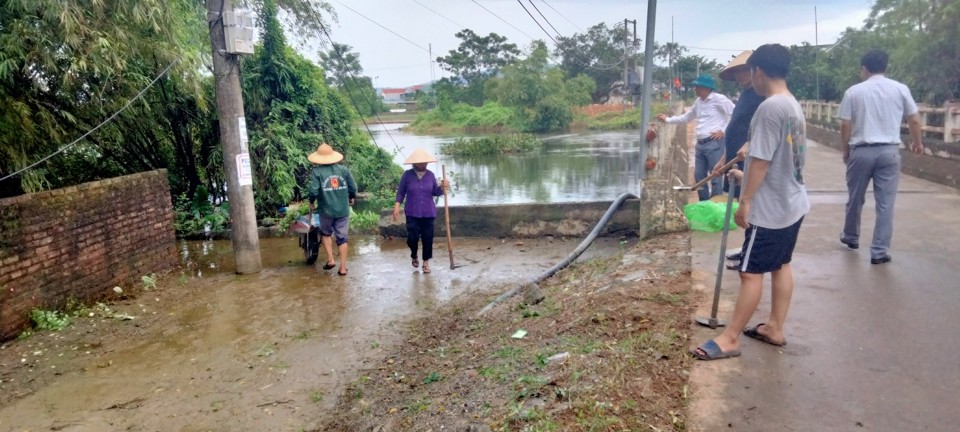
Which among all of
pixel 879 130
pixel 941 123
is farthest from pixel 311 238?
pixel 941 123

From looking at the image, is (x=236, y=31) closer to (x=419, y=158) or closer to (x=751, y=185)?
(x=419, y=158)

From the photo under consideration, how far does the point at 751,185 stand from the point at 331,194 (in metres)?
5.55

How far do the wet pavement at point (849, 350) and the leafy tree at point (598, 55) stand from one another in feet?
191

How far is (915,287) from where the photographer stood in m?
4.73

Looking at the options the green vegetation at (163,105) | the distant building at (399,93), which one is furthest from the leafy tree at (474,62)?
the green vegetation at (163,105)

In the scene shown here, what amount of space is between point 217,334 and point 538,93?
46996 millimetres

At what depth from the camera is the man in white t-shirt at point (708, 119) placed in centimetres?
739

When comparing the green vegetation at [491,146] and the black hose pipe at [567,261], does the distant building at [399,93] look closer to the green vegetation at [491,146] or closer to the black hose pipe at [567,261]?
the green vegetation at [491,146]

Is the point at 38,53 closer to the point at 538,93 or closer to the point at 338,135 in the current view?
the point at 338,135

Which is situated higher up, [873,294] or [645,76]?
[645,76]

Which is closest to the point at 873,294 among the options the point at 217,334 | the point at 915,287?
the point at 915,287

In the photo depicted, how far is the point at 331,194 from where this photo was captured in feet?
26.4

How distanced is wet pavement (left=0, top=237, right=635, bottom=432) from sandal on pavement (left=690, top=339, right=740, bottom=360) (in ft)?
7.88

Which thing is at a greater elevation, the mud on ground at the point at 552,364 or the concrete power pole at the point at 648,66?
the concrete power pole at the point at 648,66
